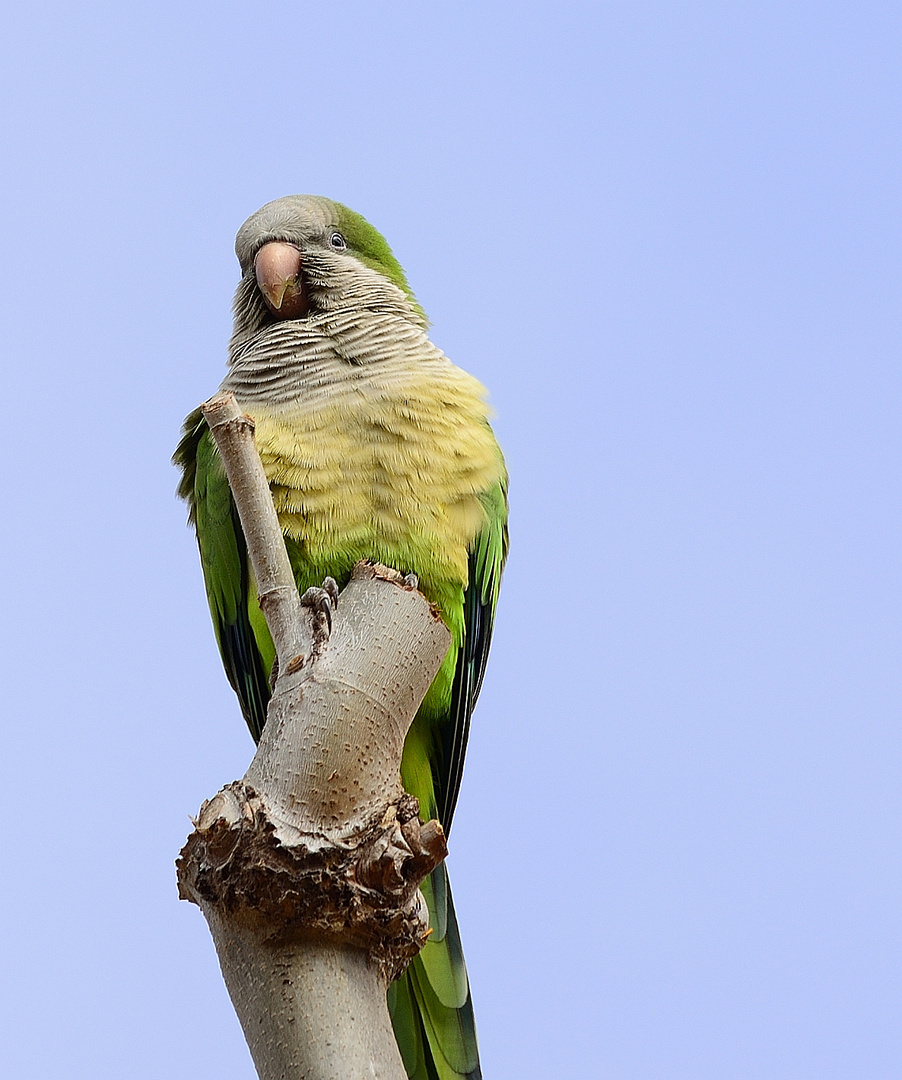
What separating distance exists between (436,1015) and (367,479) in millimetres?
1630

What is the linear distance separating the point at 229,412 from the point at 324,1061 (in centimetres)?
154

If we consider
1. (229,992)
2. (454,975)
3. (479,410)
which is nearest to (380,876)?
(229,992)

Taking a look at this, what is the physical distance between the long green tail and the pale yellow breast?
3.97 feet

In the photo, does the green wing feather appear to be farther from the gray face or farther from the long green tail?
the gray face

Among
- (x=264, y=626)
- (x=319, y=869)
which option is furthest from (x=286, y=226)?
(x=319, y=869)

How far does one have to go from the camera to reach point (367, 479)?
372 cm

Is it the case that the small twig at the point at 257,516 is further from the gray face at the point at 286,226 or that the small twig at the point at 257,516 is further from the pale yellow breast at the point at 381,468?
the gray face at the point at 286,226

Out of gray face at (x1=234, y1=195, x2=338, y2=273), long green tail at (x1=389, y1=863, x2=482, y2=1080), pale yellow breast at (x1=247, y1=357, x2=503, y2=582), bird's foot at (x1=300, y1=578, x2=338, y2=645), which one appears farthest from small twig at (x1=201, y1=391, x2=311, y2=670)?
gray face at (x1=234, y1=195, x2=338, y2=273)

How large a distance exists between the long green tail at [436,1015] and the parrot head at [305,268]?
2.26m

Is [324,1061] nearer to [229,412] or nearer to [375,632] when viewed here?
[375,632]

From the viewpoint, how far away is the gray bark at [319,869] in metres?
2.24

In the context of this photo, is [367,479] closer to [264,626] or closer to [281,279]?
[264,626]

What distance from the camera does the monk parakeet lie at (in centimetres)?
363

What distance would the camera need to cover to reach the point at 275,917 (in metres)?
2.32
